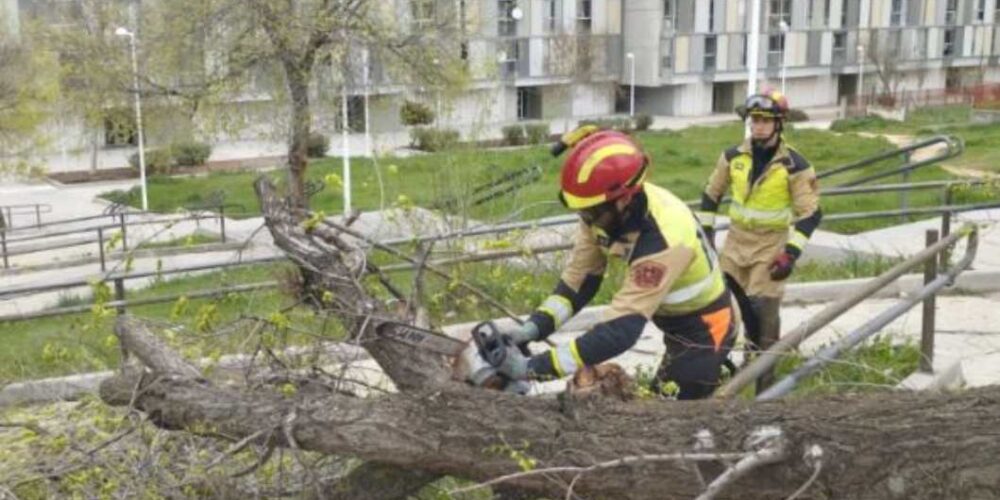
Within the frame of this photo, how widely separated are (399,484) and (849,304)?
1741 millimetres

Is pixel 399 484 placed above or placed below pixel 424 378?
below

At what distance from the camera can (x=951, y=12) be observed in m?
51.8

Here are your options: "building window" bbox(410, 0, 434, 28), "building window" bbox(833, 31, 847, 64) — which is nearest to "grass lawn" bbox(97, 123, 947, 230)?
"building window" bbox(410, 0, 434, 28)

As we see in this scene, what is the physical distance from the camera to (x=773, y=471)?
2.98 m

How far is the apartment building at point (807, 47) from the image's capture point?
43.8 m

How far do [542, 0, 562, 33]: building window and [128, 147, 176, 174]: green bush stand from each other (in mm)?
15789

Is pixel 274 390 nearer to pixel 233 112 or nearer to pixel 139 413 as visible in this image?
pixel 139 413

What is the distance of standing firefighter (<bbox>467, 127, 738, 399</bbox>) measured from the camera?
3557 mm

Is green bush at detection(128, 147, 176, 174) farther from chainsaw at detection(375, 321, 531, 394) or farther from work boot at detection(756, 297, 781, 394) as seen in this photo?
chainsaw at detection(375, 321, 531, 394)

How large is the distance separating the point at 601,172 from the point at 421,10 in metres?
17.9

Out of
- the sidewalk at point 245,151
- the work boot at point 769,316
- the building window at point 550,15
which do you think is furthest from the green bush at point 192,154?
the work boot at point 769,316

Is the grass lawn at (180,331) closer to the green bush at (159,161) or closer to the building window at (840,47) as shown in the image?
the green bush at (159,161)

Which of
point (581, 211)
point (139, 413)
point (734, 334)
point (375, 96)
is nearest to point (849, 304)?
point (734, 334)

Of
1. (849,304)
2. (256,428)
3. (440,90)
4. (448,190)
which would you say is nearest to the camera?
(256,428)
